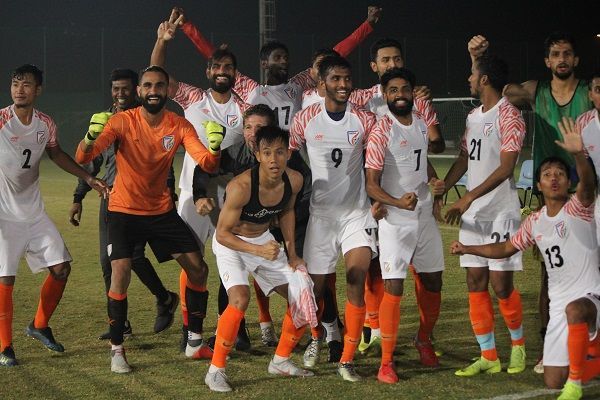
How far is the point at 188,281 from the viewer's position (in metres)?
7.75

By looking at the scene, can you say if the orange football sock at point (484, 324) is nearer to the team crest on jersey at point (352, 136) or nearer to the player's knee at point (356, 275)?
the player's knee at point (356, 275)

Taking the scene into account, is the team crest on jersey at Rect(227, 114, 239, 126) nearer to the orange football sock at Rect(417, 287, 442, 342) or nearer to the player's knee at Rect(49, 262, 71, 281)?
the player's knee at Rect(49, 262, 71, 281)

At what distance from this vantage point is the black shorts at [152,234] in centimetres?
731

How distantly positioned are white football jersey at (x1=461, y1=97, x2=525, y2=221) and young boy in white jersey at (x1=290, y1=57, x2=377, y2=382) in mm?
782

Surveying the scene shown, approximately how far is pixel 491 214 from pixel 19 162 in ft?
12.0

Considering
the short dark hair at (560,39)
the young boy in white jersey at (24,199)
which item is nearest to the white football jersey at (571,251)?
the short dark hair at (560,39)

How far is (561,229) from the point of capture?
6508 millimetres

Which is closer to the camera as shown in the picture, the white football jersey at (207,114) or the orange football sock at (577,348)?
the orange football sock at (577,348)

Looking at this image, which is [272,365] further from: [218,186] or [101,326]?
[101,326]

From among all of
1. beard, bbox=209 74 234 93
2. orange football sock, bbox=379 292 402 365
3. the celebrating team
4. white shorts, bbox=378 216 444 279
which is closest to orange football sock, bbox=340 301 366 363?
the celebrating team

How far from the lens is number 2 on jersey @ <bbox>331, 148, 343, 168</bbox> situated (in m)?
7.20

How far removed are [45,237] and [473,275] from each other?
3.34m

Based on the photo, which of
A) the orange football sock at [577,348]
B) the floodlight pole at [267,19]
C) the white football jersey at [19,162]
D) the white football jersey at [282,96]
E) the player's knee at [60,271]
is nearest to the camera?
the orange football sock at [577,348]

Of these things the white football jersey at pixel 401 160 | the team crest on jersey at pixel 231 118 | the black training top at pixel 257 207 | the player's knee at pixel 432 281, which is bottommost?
the player's knee at pixel 432 281
